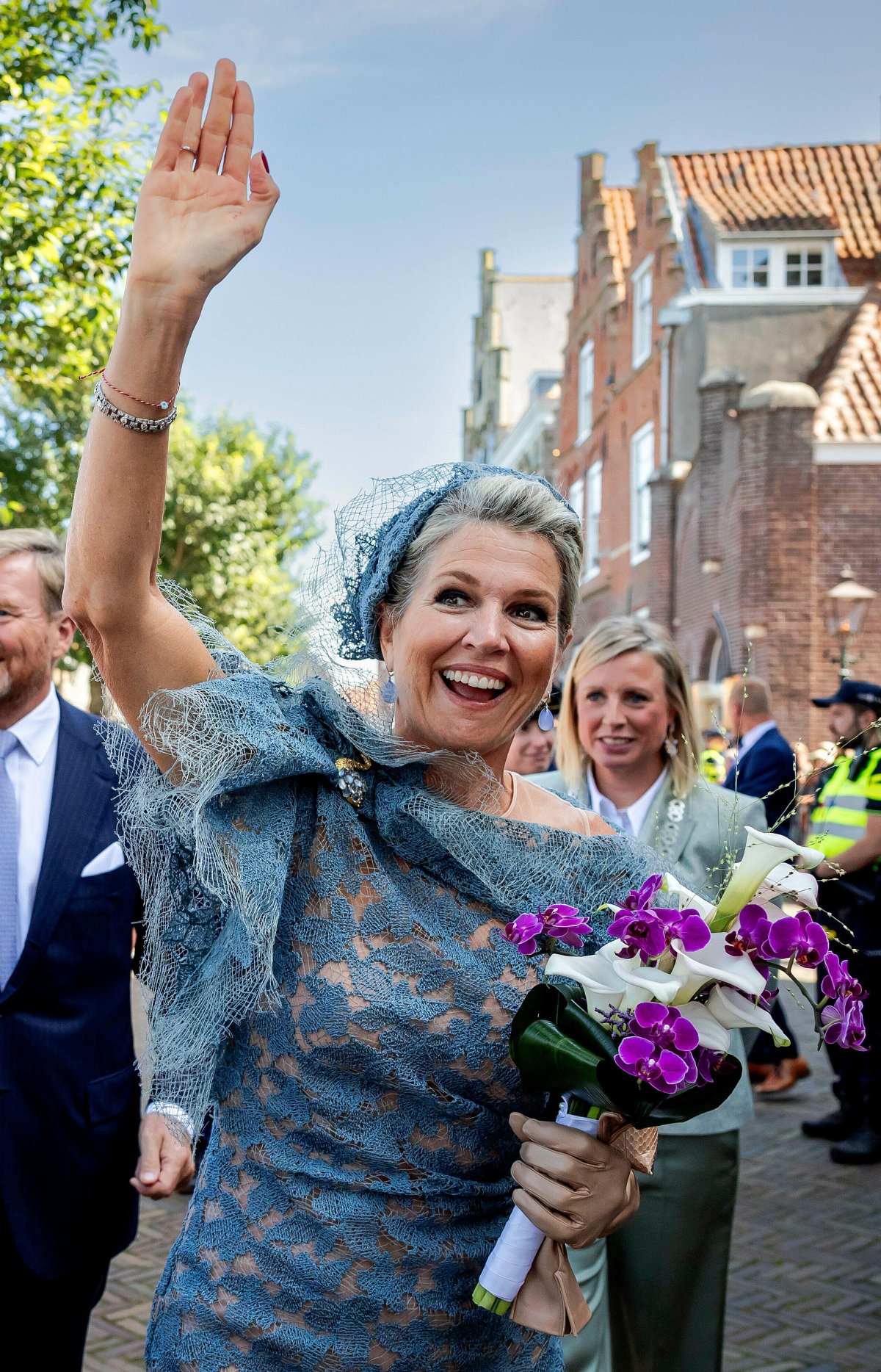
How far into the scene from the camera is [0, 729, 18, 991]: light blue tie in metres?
3.12

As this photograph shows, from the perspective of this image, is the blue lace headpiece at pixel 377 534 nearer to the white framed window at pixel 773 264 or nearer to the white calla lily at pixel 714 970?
the white calla lily at pixel 714 970

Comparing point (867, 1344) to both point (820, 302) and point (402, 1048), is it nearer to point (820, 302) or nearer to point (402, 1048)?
point (402, 1048)

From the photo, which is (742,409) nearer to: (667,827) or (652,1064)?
(667,827)

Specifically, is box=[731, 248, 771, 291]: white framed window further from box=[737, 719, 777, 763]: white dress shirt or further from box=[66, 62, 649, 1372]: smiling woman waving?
box=[66, 62, 649, 1372]: smiling woman waving

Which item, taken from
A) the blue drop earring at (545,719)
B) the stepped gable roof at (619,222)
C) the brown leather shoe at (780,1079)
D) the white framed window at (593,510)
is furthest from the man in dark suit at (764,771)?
the stepped gable roof at (619,222)

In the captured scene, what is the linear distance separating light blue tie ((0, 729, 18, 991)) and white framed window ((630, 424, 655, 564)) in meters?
20.0

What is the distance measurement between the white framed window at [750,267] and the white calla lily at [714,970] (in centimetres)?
2149

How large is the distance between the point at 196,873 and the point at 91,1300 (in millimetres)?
2025

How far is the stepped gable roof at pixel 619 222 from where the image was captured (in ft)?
88.0

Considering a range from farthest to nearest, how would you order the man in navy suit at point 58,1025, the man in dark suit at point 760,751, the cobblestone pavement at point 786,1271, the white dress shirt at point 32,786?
the man in dark suit at point 760,751, the cobblestone pavement at point 786,1271, the white dress shirt at point 32,786, the man in navy suit at point 58,1025

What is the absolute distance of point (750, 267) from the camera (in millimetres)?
21609

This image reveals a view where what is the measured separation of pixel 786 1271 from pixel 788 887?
4277 millimetres

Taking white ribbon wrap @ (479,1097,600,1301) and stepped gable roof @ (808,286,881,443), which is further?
stepped gable roof @ (808,286,881,443)

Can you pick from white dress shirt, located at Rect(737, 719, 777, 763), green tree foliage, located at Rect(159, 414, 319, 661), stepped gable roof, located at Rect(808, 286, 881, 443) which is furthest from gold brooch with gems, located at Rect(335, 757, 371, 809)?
green tree foliage, located at Rect(159, 414, 319, 661)
